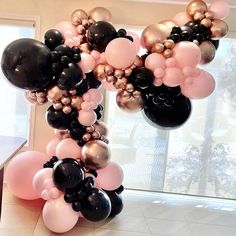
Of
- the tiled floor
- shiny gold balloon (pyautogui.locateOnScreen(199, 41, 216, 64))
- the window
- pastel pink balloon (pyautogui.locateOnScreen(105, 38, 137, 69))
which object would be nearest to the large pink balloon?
the tiled floor

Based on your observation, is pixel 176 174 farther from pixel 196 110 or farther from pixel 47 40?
pixel 47 40

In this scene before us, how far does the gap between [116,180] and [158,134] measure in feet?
3.77

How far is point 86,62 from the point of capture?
2857 millimetres

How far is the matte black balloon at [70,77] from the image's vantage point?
2.74 m

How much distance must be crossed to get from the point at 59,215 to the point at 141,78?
1344 mm

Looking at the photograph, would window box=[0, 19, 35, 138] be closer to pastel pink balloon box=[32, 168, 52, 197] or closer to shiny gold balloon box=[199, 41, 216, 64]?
pastel pink balloon box=[32, 168, 52, 197]

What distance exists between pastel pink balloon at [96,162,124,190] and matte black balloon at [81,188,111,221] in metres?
0.23

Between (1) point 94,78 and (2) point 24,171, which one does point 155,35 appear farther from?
(2) point 24,171

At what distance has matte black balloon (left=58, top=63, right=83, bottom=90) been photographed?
274 cm

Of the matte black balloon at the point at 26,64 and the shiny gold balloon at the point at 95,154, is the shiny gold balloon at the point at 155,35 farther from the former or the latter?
the shiny gold balloon at the point at 95,154

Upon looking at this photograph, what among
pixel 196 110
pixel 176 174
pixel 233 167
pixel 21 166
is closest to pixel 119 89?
pixel 21 166

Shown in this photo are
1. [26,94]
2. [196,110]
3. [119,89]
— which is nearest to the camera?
[119,89]

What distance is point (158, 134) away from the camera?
4.30 m

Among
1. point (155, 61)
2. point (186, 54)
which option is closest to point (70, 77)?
point (155, 61)
